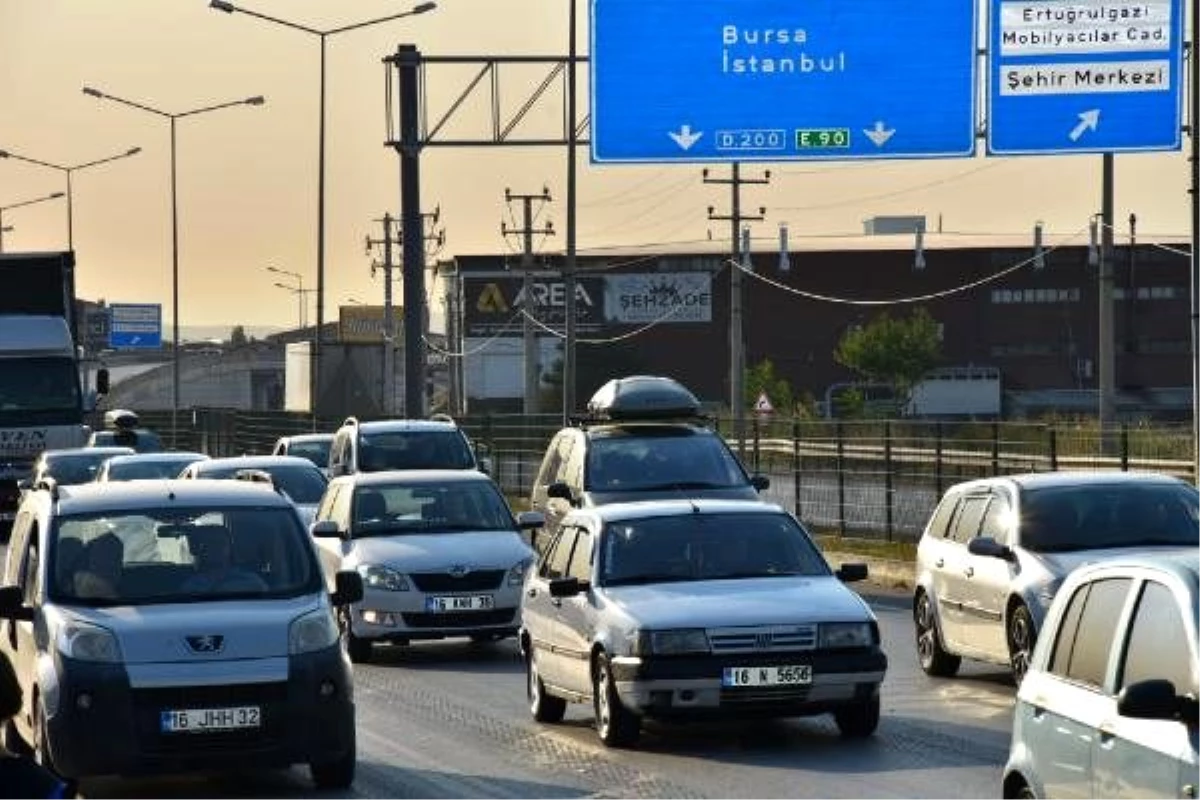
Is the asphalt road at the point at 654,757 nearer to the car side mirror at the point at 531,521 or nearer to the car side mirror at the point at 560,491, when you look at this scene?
the car side mirror at the point at 531,521

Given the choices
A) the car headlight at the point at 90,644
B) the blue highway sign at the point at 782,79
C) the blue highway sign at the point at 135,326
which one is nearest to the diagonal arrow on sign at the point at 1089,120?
the blue highway sign at the point at 782,79

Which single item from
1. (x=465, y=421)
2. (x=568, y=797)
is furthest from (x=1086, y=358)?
(x=568, y=797)

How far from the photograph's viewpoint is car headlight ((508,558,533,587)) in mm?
23312

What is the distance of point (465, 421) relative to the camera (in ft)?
186

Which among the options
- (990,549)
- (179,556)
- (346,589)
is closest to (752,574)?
(990,549)

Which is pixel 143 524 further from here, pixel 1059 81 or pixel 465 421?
pixel 465 421

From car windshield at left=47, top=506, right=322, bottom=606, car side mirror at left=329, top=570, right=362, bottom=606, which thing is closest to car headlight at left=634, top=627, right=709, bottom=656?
car side mirror at left=329, top=570, right=362, bottom=606

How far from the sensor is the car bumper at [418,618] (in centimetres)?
2308

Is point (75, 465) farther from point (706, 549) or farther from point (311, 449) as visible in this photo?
point (706, 549)

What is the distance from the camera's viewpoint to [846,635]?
53.7 ft

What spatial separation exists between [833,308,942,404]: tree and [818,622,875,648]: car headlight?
113 meters

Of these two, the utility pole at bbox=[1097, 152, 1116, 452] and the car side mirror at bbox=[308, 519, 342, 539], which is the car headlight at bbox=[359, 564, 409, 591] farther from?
the utility pole at bbox=[1097, 152, 1116, 452]

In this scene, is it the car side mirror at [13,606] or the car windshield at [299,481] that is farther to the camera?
the car windshield at [299,481]

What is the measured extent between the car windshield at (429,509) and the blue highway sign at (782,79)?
1332cm
